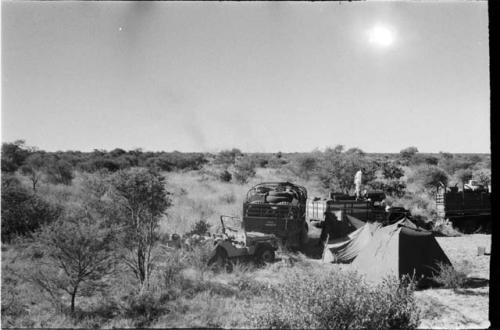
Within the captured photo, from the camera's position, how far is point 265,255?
32.4 ft

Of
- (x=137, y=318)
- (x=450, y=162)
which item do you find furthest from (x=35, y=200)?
(x=450, y=162)

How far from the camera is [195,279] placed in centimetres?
795

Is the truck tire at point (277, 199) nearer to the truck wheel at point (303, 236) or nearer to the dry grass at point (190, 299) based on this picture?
the truck wheel at point (303, 236)

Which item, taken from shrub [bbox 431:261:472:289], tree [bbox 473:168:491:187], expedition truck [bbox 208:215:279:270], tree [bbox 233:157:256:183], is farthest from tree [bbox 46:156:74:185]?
tree [bbox 473:168:491:187]

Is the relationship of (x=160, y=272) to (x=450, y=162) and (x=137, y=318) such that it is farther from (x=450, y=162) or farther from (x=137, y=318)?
(x=450, y=162)

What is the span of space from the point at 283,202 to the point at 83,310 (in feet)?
23.1

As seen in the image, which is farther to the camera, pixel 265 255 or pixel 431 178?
pixel 431 178

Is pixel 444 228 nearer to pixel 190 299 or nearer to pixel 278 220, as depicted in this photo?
pixel 278 220

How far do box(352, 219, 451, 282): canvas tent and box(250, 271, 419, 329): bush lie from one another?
2.80 meters

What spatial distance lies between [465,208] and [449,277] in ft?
27.0

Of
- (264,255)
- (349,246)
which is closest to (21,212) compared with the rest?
(264,255)

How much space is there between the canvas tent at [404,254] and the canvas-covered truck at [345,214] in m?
2.31

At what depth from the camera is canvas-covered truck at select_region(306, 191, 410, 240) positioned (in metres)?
11.4

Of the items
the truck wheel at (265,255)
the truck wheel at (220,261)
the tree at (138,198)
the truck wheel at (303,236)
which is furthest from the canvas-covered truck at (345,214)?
the tree at (138,198)
